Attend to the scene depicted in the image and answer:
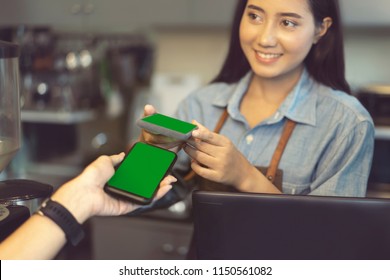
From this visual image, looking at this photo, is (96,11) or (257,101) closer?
(257,101)

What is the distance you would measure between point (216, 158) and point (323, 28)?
1.50ft

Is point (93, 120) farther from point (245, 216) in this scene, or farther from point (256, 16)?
point (245, 216)

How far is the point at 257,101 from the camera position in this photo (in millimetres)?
1254

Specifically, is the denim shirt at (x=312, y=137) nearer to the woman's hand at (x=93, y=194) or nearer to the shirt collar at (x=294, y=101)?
the shirt collar at (x=294, y=101)

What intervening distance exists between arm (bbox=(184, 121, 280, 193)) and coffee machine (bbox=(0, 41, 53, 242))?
27cm

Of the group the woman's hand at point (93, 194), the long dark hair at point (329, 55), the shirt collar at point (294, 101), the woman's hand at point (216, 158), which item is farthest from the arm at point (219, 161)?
the long dark hair at point (329, 55)

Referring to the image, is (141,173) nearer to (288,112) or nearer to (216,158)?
(216,158)

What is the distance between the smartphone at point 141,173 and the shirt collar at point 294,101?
0.44 metres

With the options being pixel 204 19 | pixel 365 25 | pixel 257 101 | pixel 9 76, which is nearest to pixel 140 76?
pixel 204 19

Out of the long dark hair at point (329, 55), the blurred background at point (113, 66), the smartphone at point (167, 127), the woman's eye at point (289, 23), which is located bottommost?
the blurred background at point (113, 66)

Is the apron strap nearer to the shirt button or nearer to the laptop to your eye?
the shirt button

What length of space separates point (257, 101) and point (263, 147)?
0.45 ft

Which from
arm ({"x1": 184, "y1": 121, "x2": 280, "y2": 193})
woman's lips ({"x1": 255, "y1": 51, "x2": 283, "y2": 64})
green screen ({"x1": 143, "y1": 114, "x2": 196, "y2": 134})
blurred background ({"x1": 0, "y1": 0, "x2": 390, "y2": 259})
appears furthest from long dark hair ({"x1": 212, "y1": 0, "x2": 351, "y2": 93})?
blurred background ({"x1": 0, "y1": 0, "x2": 390, "y2": 259})

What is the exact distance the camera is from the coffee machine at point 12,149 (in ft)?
2.73
